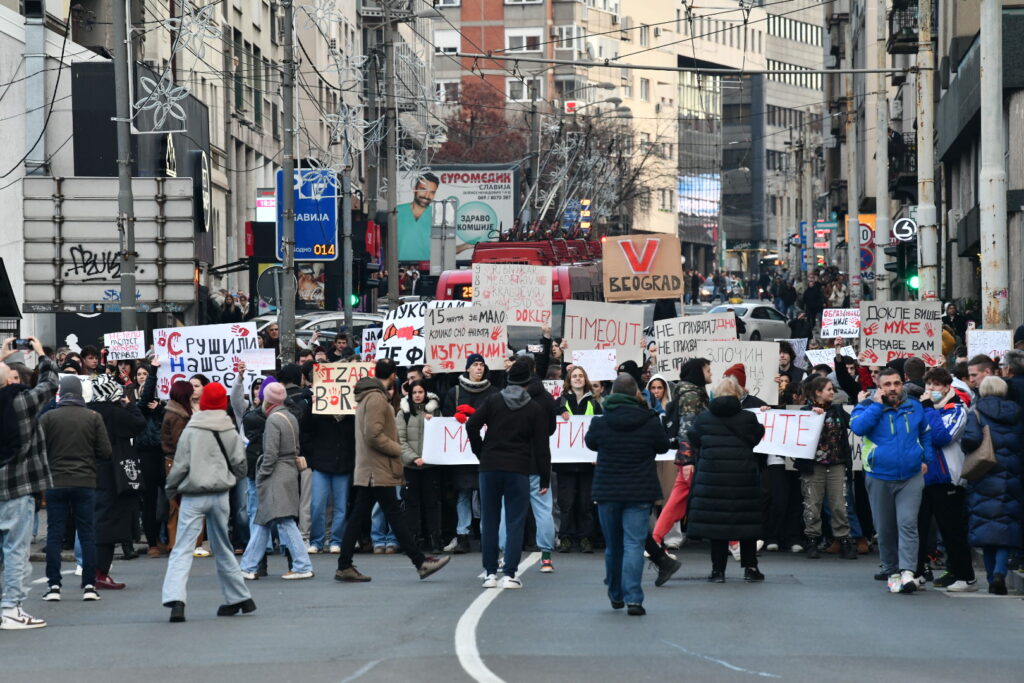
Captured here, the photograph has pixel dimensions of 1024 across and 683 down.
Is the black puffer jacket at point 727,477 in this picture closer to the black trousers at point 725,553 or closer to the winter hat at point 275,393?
the black trousers at point 725,553

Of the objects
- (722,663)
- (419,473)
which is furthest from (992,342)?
(722,663)

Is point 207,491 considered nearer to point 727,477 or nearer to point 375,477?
point 375,477

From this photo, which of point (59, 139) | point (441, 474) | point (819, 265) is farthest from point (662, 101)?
point (441, 474)

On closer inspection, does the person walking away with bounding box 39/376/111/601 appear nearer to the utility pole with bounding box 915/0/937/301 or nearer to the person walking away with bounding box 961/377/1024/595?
the person walking away with bounding box 961/377/1024/595

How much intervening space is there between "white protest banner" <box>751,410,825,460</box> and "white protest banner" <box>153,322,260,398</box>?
6073mm

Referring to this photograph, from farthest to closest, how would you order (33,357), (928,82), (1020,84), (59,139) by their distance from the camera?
(59,139), (1020,84), (928,82), (33,357)

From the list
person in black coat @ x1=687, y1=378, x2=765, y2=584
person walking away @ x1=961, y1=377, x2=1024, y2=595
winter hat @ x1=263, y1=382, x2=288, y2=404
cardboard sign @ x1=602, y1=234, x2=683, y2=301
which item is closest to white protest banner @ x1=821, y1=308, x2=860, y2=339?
cardboard sign @ x1=602, y1=234, x2=683, y2=301

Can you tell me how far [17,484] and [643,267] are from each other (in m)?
13.5

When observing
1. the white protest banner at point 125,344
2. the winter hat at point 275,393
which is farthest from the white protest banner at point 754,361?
the white protest banner at point 125,344

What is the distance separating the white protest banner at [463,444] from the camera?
17.3 m

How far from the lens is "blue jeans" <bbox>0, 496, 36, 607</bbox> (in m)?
12.5

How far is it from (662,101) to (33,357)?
113m

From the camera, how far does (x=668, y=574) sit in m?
14.0

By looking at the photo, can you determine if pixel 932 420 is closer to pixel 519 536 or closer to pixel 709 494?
pixel 709 494
